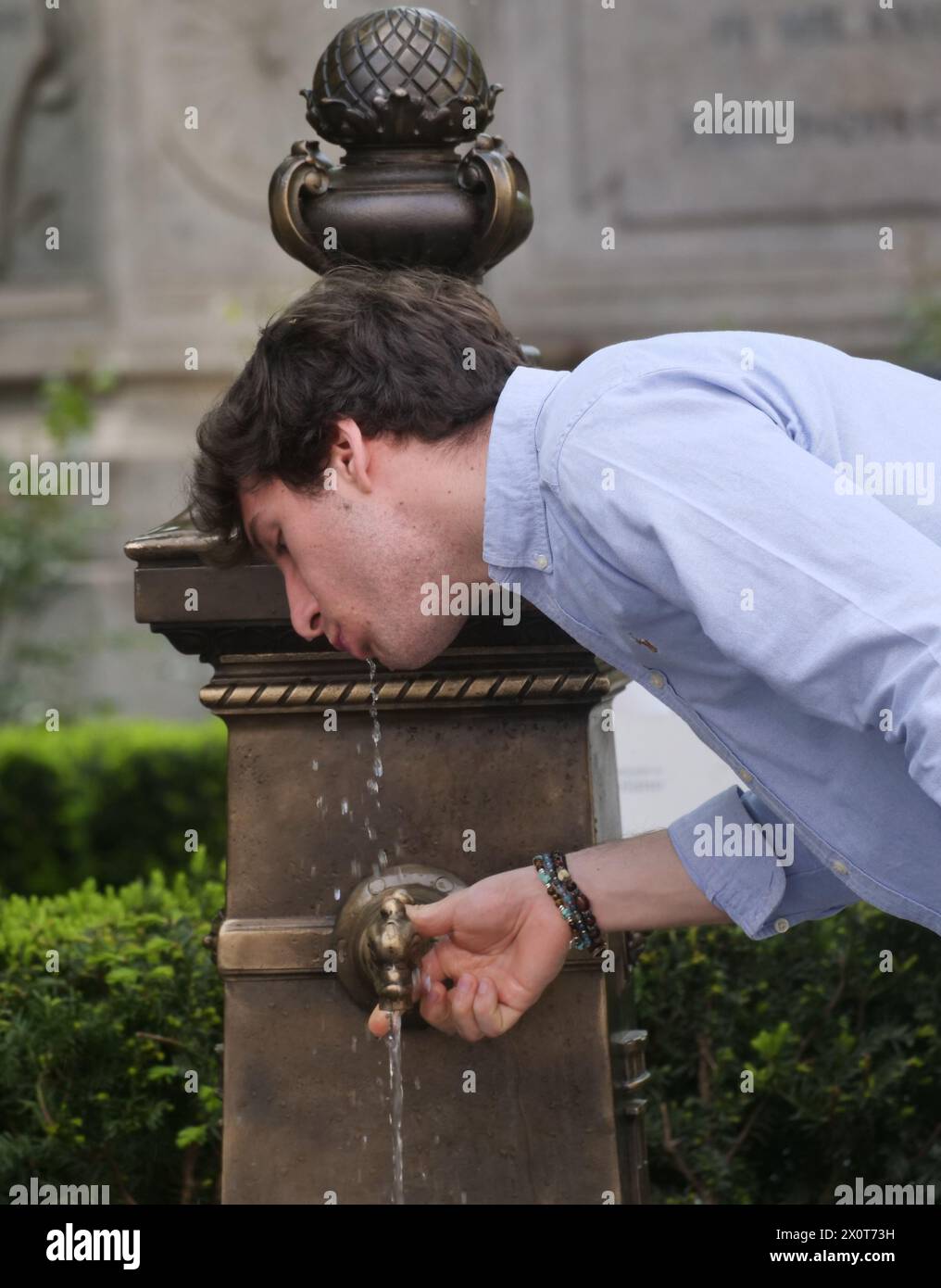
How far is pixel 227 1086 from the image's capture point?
2113 millimetres

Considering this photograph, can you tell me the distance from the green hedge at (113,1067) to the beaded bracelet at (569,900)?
816 millimetres

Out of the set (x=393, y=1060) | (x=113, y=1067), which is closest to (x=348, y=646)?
(x=393, y=1060)

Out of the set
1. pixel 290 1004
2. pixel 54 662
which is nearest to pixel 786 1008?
pixel 290 1004

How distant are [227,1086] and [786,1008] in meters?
1.10

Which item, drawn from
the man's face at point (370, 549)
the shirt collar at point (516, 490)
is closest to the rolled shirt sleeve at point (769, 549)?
the shirt collar at point (516, 490)

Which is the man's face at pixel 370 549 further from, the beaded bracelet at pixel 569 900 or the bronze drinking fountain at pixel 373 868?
the beaded bracelet at pixel 569 900

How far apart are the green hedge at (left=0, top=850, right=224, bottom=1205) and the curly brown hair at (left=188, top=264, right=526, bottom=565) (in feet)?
3.34

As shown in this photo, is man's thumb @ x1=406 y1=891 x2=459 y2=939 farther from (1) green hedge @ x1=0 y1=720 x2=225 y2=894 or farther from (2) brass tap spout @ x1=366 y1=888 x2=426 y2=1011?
(1) green hedge @ x1=0 y1=720 x2=225 y2=894

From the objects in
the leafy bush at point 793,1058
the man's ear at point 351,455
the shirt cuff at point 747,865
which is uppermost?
the man's ear at point 351,455

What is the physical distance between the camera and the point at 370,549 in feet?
6.17

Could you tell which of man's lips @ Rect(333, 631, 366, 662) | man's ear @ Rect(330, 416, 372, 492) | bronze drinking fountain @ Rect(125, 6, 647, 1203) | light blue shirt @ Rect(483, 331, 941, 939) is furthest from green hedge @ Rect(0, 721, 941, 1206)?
man's ear @ Rect(330, 416, 372, 492)

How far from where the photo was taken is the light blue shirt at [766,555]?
151 centimetres

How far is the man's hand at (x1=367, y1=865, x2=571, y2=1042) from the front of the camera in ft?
6.60
